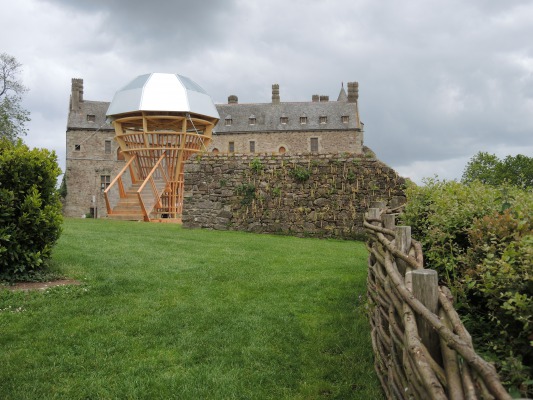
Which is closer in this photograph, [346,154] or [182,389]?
[182,389]

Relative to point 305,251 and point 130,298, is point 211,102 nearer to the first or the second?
point 305,251

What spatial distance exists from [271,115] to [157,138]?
2494cm

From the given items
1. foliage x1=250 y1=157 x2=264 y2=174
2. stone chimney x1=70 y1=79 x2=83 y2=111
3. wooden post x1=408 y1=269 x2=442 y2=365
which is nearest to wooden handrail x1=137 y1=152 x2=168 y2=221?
foliage x1=250 y1=157 x2=264 y2=174

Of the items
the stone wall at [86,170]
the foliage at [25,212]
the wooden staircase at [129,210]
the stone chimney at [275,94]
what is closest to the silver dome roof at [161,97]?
the wooden staircase at [129,210]

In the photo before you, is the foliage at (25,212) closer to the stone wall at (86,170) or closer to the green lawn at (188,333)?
the green lawn at (188,333)

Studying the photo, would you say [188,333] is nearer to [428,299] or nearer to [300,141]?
[428,299]

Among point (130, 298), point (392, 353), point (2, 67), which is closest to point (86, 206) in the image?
point (2, 67)

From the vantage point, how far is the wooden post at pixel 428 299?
91.5 inches

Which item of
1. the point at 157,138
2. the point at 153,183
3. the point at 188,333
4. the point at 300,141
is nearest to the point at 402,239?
the point at 188,333

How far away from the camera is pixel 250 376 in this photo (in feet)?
13.0

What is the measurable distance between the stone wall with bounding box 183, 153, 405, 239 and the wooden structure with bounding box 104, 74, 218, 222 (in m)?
6.57

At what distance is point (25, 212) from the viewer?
22.7 feet

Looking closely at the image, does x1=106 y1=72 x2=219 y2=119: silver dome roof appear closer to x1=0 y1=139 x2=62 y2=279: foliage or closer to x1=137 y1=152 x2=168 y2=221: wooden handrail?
x1=137 y1=152 x2=168 y2=221: wooden handrail

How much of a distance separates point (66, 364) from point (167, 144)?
20494mm
